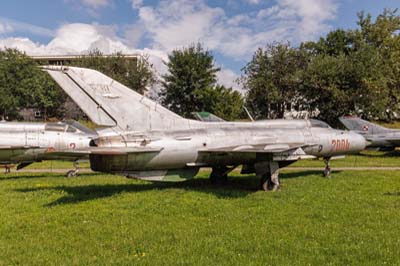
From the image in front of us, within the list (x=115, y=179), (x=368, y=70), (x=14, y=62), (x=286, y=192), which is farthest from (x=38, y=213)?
(x=14, y=62)

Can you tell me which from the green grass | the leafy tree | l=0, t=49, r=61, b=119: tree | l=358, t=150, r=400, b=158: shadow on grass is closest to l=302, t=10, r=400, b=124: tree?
the leafy tree

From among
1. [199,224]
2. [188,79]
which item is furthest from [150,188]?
[188,79]

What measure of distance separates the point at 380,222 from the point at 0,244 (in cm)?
715

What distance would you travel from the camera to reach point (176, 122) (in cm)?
1106

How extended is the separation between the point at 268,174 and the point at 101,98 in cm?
537

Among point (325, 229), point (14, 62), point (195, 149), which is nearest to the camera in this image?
point (325, 229)

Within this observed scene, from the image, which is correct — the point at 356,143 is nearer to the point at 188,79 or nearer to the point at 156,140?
the point at 156,140

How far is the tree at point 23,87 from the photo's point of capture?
53684 millimetres

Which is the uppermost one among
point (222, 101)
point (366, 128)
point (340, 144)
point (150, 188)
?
point (222, 101)

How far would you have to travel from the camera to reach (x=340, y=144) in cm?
1401

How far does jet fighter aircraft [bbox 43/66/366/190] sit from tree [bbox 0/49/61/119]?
4747 centimetres

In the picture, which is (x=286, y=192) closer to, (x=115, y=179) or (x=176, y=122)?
(x=176, y=122)

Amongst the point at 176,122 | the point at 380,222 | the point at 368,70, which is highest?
the point at 368,70

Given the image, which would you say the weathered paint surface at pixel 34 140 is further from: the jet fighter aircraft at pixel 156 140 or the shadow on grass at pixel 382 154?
the shadow on grass at pixel 382 154
